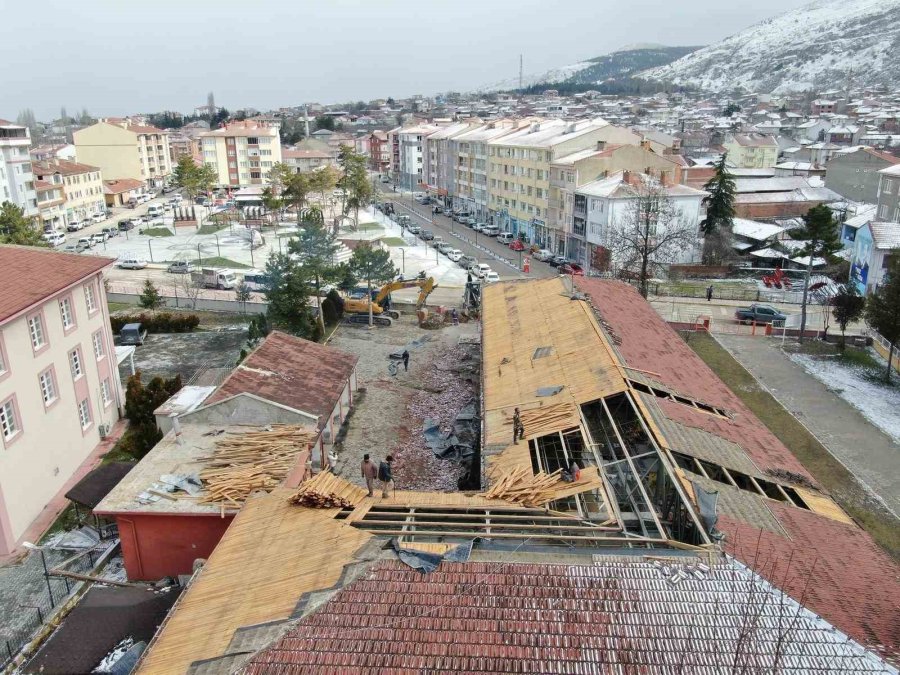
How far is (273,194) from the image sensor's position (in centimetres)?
8056

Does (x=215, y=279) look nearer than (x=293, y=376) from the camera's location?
No

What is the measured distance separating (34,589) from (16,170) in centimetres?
6805

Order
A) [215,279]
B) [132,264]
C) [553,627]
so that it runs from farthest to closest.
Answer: [132,264] → [215,279] → [553,627]

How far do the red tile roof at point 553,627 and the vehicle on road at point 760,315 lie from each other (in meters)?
35.3

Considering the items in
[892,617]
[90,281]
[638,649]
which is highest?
[90,281]

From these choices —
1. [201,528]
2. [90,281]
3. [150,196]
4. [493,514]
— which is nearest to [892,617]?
[493,514]

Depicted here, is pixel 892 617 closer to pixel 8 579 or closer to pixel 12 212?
pixel 8 579

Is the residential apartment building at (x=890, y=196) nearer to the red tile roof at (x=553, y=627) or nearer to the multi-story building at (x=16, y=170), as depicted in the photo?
the red tile roof at (x=553, y=627)

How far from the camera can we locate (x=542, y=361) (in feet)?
77.9

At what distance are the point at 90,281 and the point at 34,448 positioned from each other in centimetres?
758

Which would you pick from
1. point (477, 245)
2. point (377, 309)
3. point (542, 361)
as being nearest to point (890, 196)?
point (477, 245)

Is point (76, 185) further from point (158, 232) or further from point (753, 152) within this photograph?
point (753, 152)

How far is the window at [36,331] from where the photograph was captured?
70.8ft

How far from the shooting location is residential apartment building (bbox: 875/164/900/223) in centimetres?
5303
